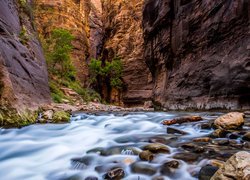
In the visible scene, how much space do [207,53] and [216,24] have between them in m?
1.39

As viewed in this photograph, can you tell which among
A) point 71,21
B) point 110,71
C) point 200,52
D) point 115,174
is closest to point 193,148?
point 115,174

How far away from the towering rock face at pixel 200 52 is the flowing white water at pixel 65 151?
4.53m

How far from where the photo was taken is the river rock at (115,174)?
101 inches

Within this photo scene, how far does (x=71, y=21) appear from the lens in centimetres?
3092

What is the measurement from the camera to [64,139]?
183 inches

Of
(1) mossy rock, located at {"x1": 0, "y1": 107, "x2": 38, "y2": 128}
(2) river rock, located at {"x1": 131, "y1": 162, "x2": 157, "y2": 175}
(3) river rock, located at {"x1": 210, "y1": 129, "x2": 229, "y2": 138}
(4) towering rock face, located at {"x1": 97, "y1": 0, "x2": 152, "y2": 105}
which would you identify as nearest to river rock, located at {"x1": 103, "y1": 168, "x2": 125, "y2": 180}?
(2) river rock, located at {"x1": 131, "y1": 162, "x2": 157, "y2": 175}

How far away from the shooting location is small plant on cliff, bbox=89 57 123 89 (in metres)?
31.1

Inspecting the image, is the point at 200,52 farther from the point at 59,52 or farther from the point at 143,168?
the point at 59,52

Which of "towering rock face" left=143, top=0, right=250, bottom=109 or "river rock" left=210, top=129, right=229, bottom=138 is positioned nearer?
"river rock" left=210, top=129, right=229, bottom=138

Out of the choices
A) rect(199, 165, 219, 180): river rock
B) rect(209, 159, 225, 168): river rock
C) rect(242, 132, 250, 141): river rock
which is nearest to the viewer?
rect(199, 165, 219, 180): river rock

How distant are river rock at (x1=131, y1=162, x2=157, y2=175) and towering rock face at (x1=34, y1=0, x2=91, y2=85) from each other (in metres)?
28.4

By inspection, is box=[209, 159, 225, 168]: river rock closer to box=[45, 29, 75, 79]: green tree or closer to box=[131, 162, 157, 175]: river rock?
box=[131, 162, 157, 175]: river rock

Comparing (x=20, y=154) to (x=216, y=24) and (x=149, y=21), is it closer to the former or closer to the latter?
(x=216, y=24)

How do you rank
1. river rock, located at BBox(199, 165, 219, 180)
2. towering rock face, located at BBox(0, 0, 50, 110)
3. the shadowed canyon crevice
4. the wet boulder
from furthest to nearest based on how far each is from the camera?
the shadowed canyon crevice → towering rock face, located at BBox(0, 0, 50, 110) → the wet boulder → river rock, located at BBox(199, 165, 219, 180)
